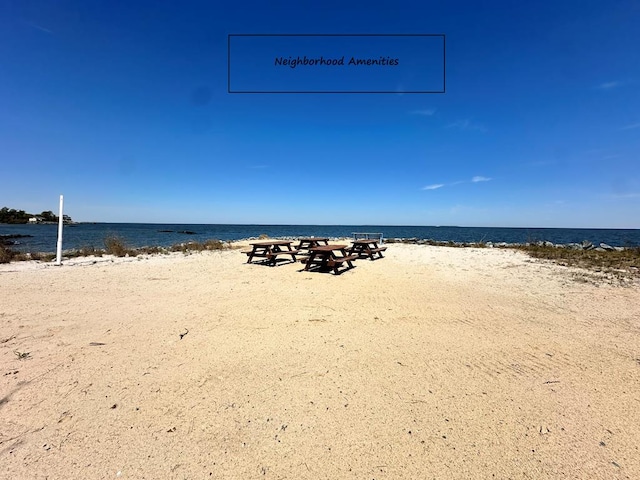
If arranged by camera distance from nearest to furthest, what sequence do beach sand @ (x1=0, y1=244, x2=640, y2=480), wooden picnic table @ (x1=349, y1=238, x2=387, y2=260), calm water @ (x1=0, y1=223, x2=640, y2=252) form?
1. beach sand @ (x1=0, y1=244, x2=640, y2=480)
2. wooden picnic table @ (x1=349, y1=238, x2=387, y2=260)
3. calm water @ (x1=0, y1=223, x2=640, y2=252)

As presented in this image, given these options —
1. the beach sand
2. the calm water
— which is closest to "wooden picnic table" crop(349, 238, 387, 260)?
the beach sand

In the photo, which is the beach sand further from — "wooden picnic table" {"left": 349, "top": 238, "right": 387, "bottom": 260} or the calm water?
the calm water

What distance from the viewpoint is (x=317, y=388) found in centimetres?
283

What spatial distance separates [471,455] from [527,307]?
175 inches

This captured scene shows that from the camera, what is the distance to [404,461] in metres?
2.01

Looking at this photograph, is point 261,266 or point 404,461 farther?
point 261,266

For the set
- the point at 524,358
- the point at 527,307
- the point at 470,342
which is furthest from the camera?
the point at 527,307

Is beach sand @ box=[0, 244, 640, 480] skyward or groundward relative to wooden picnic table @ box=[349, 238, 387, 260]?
groundward

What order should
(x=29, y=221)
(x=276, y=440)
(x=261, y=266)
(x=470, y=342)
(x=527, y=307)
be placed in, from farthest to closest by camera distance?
(x=29, y=221) → (x=261, y=266) → (x=527, y=307) → (x=470, y=342) → (x=276, y=440)

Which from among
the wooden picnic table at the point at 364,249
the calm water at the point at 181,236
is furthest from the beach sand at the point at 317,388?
the calm water at the point at 181,236

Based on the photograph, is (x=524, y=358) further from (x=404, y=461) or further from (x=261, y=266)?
(x=261, y=266)

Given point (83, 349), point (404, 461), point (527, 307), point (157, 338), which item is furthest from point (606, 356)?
point (83, 349)

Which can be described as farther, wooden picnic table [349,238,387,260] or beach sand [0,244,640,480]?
wooden picnic table [349,238,387,260]

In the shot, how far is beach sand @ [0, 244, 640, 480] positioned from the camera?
6.60 ft
